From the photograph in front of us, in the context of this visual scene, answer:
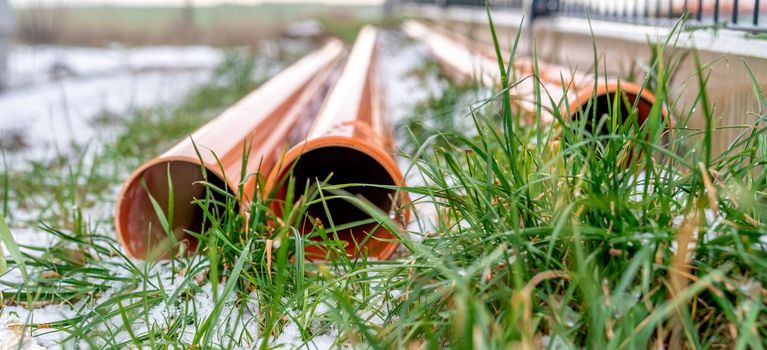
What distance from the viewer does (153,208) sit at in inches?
82.6

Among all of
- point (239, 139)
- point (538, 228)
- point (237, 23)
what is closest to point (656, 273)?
point (538, 228)

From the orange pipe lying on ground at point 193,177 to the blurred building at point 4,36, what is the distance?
5.20 m

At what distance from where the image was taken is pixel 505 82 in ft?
4.53

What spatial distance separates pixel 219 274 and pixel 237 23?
1693 centimetres

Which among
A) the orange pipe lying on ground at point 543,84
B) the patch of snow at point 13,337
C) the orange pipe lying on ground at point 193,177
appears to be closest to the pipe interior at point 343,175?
the orange pipe lying on ground at point 193,177

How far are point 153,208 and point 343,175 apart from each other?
22.9 inches

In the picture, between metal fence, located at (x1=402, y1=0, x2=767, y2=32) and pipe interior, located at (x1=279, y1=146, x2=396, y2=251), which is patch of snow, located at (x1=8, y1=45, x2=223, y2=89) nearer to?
metal fence, located at (x1=402, y1=0, x2=767, y2=32)

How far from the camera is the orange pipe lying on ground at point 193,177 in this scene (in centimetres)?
181

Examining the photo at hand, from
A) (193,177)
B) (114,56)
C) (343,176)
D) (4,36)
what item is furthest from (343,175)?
(114,56)

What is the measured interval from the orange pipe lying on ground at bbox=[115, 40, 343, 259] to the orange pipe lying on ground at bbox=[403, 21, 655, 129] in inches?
28.9

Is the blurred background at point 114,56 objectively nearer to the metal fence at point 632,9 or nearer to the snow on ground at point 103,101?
the snow on ground at point 103,101

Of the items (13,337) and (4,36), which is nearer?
(13,337)

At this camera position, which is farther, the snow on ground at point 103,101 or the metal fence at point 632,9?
the metal fence at point 632,9

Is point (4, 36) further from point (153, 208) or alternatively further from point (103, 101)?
point (153, 208)
